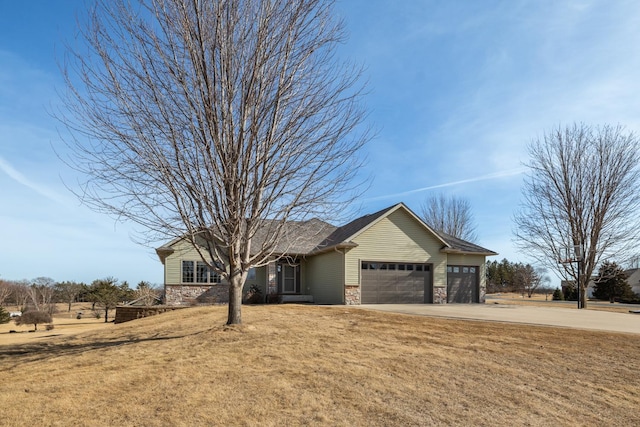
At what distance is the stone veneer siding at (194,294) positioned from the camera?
73.8ft

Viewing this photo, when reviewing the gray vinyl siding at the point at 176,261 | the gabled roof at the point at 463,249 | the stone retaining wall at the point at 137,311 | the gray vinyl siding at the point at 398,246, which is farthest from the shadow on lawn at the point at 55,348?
the gabled roof at the point at 463,249

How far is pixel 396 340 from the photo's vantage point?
31.4 feet

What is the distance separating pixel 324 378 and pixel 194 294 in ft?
57.8

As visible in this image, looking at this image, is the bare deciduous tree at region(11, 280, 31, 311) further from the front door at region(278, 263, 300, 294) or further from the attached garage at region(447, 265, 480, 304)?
the attached garage at region(447, 265, 480, 304)

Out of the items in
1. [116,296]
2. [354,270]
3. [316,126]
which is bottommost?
[116,296]

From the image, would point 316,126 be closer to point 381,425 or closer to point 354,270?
point 381,425

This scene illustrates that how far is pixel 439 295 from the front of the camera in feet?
72.6

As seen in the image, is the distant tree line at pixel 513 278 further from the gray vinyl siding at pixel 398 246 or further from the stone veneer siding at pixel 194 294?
the stone veneer siding at pixel 194 294

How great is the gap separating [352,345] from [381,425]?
3792 mm

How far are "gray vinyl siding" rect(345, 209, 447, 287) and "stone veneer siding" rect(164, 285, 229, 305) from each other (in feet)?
24.7

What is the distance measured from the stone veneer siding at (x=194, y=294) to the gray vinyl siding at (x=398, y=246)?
7.52 metres

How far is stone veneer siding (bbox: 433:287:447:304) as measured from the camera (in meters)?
22.0

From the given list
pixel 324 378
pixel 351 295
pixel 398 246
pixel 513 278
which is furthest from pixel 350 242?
pixel 513 278

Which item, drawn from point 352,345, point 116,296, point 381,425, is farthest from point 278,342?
point 116,296
